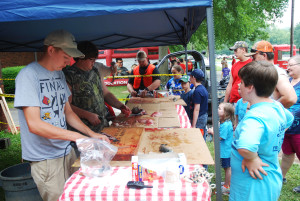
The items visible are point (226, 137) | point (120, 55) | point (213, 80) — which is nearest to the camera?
point (213, 80)

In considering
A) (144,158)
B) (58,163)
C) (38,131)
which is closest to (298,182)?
(144,158)

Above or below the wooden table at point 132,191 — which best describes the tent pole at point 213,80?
above

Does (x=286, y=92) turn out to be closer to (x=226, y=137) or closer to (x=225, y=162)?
(x=226, y=137)

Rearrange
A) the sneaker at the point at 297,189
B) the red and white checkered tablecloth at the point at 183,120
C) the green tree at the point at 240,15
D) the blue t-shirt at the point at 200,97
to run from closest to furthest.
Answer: the red and white checkered tablecloth at the point at 183,120 → the sneaker at the point at 297,189 → the blue t-shirt at the point at 200,97 → the green tree at the point at 240,15

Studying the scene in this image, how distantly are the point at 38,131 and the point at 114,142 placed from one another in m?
0.60

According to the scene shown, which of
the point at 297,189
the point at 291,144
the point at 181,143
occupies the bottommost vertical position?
the point at 297,189

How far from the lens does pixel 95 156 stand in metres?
1.83

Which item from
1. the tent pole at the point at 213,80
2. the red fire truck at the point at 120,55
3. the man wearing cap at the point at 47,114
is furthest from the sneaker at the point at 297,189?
the red fire truck at the point at 120,55

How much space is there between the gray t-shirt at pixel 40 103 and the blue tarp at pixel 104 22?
1.48 ft

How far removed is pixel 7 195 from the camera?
9.27ft

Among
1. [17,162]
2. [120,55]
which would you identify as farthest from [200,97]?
[120,55]

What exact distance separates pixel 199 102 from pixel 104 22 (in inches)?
86.0

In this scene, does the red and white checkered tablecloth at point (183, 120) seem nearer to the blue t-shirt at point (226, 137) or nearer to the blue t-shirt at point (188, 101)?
the blue t-shirt at point (226, 137)

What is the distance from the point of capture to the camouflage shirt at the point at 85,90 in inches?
117
